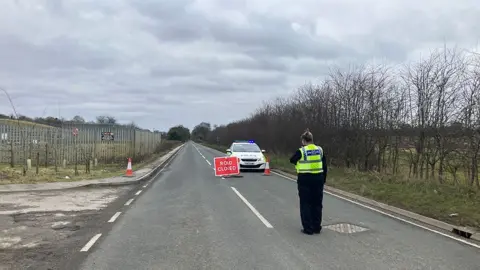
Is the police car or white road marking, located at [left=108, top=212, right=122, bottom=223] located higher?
the police car

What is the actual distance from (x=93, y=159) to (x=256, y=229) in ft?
71.4

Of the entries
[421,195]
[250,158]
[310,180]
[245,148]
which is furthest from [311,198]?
[245,148]

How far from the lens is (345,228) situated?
8.89 meters

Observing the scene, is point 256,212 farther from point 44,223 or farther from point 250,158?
point 250,158

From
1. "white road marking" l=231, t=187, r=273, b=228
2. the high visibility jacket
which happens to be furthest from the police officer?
"white road marking" l=231, t=187, r=273, b=228

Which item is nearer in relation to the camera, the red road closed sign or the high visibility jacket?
the high visibility jacket

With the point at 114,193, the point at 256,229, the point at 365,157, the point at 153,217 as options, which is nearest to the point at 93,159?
the point at 114,193

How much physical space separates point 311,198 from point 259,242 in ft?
4.88

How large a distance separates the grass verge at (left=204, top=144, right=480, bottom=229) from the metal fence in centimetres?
1519

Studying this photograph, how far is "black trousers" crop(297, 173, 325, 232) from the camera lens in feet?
27.6

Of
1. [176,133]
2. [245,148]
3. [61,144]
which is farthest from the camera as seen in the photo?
[176,133]

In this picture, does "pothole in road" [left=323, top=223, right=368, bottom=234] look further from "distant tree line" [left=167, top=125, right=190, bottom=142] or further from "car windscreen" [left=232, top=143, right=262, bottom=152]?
"distant tree line" [left=167, top=125, right=190, bottom=142]

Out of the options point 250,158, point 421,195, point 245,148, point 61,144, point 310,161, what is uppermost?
point 61,144

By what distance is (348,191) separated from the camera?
15.7m
